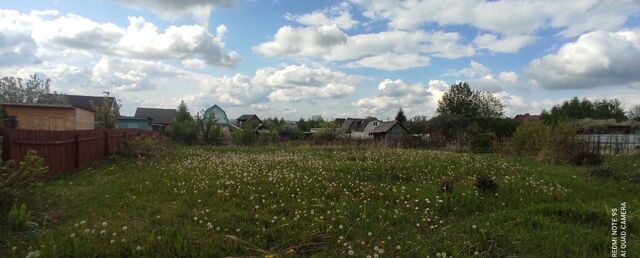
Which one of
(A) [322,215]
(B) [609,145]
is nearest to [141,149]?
(A) [322,215]

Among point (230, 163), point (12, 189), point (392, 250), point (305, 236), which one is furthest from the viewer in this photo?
point (230, 163)

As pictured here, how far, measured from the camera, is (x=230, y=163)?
11.9 meters

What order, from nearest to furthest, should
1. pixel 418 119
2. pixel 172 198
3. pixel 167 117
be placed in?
pixel 172 198 < pixel 418 119 < pixel 167 117

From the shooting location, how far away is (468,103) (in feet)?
238

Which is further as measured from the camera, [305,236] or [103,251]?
[305,236]

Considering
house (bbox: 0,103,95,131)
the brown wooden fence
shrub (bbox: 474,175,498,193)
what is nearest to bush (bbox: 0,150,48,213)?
the brown wooden fence

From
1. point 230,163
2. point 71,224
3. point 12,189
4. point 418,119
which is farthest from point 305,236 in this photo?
point 418,119

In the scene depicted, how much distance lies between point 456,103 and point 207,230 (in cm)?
7225

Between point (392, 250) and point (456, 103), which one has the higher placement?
point (456, 103)

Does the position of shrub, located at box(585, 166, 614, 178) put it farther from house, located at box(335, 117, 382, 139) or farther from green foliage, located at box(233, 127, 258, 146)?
house, located at box(335, 117, 382, 139)

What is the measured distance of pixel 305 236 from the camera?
Result: 4.96 m

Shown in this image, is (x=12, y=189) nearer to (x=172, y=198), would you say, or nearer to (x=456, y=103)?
(x=172, y=198)

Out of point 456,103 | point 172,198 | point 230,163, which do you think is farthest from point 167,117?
point 172,198

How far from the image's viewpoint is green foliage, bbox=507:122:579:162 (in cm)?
1523
